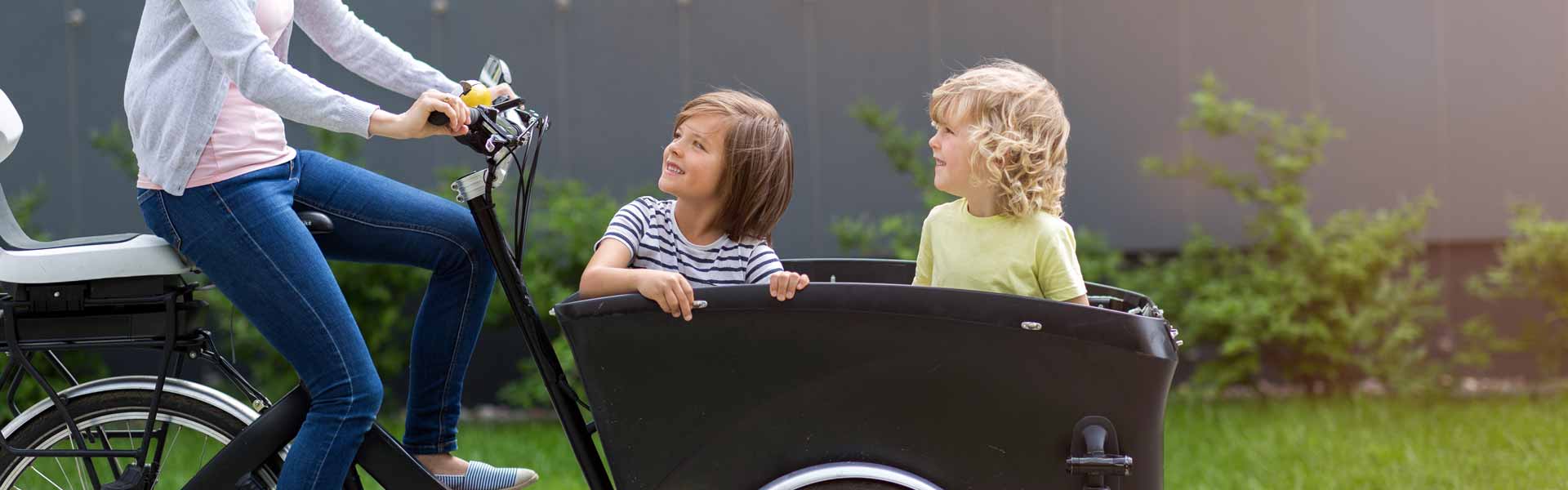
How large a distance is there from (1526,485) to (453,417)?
2810 mm

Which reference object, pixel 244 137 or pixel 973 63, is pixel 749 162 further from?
pixel 973 63

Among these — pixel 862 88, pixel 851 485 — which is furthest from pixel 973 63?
pixel 851 485

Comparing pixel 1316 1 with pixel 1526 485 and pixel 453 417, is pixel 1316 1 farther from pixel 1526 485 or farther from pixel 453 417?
pixel 453 417

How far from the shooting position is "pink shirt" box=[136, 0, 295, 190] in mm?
Answer: 2180

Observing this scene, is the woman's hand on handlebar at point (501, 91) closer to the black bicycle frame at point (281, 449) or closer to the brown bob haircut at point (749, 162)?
the brown bob haircut at point (749, 162)

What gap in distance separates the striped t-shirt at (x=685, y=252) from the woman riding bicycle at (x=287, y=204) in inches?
11.5

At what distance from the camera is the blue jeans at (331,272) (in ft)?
7.15

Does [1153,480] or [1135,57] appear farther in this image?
[1135,57]

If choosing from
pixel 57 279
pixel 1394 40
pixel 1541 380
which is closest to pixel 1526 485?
pixel 1541 380

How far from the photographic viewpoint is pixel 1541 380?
5129 mm

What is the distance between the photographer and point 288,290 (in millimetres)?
2174

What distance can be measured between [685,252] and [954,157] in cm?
48

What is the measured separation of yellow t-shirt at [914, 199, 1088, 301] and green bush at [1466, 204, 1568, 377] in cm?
321

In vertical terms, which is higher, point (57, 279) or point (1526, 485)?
point (57, 279)
